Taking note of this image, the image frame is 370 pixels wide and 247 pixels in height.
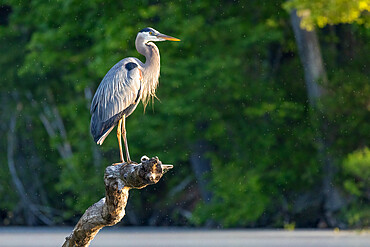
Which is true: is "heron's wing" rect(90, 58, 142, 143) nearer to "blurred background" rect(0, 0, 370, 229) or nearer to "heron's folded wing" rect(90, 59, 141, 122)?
"heron's folded wing" rect(90, 59, 141, 122)

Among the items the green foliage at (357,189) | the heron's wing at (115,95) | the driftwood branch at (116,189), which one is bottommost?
the green foliage at (357,189)

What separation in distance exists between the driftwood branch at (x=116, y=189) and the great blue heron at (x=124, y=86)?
1.47 metres

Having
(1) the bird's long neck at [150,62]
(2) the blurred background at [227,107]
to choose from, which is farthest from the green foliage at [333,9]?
(1) the bird's long neck at [150,62]

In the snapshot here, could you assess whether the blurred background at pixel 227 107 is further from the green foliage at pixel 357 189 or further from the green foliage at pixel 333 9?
the green foliage at pixel 333 9

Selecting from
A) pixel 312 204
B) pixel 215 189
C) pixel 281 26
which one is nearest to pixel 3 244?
pixel 215 189

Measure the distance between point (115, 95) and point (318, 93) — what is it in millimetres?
10958

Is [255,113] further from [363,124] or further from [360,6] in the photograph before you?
[360,6]

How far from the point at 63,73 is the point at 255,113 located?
5.20m

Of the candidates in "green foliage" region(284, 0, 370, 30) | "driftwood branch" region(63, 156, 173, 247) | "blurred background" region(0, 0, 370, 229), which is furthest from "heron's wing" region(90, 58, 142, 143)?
"blurred background" region(0, 0, 370, 229)

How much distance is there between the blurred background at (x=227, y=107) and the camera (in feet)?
62.5

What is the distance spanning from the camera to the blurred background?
1906cm

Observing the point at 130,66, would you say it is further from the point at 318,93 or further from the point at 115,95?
Result: the point at 318,93

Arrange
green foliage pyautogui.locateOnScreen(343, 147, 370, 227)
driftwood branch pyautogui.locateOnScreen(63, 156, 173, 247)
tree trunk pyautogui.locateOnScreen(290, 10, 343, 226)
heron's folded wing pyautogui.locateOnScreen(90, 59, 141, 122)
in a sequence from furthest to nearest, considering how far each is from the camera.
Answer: tree trunk pyautogui.locateOnScreen(290, 10, 343, 226) → green foliage pyautogui.locateOnScreen(343, 147, 370, 227) → heron's folded wing pyautogui.locateOnScreen(90, 59, 141, 122) → driftwood branch pyautogui.locateOnScreen(63, 156, 173, 247)

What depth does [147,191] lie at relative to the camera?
22719 millimetres
